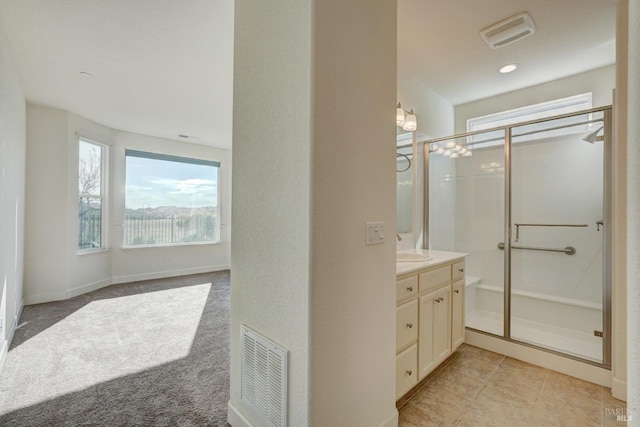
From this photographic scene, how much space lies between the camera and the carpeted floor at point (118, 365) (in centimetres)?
180

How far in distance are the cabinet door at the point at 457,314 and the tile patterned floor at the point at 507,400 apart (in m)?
0.21

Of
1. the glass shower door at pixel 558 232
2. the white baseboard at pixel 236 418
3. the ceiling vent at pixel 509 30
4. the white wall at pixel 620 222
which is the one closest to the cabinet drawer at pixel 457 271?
the glass shower door at pixel 558 232

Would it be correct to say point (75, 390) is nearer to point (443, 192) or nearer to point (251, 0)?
point (251, 0)

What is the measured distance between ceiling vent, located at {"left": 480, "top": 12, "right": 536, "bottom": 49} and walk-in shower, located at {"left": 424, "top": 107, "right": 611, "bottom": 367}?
2.48 ft

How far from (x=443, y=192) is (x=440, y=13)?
1985 millimetres

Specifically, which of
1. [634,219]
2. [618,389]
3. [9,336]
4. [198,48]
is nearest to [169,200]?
[9,336]

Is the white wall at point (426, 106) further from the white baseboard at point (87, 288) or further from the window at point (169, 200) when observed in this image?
the white baseboard at point (87, 288)

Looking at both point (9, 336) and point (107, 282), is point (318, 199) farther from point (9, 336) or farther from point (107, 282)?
point (107, 282)

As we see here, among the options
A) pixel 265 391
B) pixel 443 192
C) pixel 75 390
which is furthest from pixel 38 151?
pixel 443 192

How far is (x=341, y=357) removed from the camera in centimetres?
134

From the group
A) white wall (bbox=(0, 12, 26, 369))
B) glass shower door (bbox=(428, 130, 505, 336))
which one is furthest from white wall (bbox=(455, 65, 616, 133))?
white wall (bbox=(0, 12, 26, 369))

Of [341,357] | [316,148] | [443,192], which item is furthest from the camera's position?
[443,192]

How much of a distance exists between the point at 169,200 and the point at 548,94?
6.11 m

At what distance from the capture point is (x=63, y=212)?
4.02m
